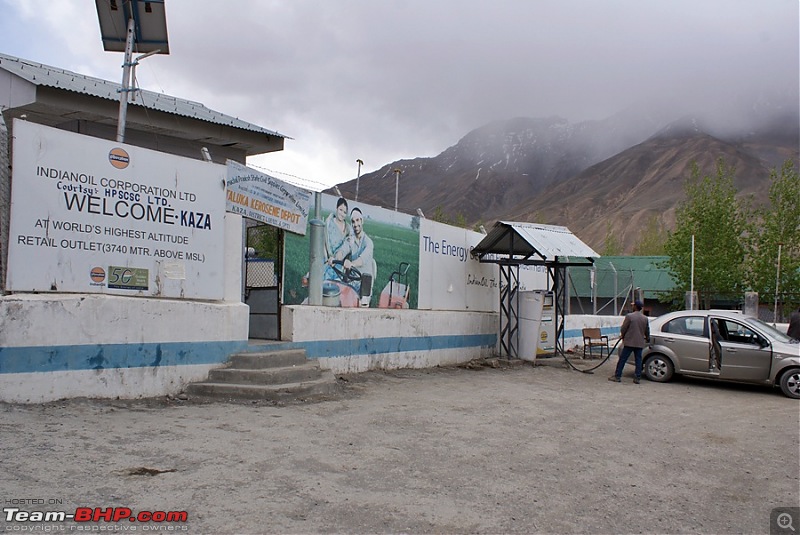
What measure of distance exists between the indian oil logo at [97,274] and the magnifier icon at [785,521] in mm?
7887

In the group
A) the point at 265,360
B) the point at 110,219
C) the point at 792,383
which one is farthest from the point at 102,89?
the point at 792,383

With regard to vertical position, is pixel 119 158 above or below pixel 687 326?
above

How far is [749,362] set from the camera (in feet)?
41.4

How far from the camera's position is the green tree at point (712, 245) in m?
29.4

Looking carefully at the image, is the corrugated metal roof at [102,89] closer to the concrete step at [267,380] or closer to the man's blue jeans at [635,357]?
the concrete step at [267,380]

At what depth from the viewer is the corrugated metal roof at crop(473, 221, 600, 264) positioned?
50.7 ft

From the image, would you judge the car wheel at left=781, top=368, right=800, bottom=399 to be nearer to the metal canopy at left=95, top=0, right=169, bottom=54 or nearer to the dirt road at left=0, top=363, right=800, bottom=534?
the dirt road at left=0, top=363, right=800, bottom=534

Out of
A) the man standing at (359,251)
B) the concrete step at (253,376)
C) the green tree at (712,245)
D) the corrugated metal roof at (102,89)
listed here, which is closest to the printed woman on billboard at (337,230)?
the man standing at (359,251)

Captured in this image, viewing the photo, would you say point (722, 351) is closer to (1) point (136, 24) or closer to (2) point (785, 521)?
(2) point (785, 521)

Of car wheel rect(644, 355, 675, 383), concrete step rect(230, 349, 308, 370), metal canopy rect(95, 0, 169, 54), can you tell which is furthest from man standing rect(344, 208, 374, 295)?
car wheel rect(644, 355, 675, 383)

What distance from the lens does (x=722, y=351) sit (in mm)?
12812

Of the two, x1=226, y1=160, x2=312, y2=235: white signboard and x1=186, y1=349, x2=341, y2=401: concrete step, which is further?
x1=226, y1=160, x2=312, y2=235: white signboard

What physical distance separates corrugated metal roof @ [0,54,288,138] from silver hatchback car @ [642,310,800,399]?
1217cm

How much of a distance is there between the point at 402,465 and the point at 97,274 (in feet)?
16.1
